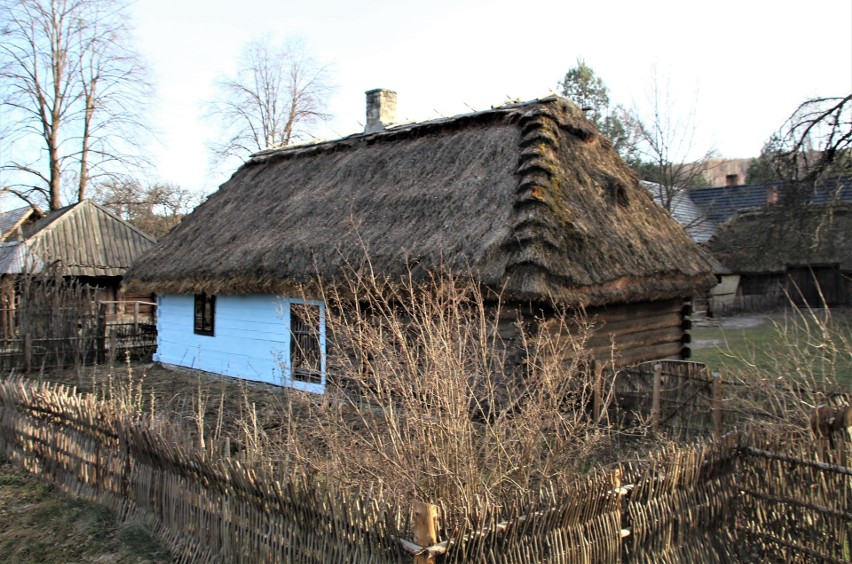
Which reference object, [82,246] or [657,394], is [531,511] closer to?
[657,394]

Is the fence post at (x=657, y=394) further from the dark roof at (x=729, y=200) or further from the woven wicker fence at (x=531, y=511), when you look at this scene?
the dark roof at (x=729, y=200)

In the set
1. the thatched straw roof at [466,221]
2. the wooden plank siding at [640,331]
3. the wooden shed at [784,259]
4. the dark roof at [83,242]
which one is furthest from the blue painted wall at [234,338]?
the wooden shed at [784,259]

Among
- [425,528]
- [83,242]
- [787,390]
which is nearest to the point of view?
[425,528]

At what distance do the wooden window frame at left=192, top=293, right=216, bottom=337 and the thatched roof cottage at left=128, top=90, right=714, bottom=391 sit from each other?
0.08 ft

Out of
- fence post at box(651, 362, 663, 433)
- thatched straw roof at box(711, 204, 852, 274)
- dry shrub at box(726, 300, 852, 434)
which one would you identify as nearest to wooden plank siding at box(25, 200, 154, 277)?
fence post at box(651, 362, 663, 433)

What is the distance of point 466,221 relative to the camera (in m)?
8.88

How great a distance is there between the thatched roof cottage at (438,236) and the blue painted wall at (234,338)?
0.04 m

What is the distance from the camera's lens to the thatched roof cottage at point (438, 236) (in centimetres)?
823

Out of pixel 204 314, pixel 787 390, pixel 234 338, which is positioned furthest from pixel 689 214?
pixel 787 390

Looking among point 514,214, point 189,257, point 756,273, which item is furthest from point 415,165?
point 756,273

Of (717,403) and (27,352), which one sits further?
(27,352)

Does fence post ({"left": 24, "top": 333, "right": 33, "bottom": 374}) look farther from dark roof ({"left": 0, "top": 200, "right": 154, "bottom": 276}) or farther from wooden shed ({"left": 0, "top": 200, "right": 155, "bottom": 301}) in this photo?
dark roof ({"left": 0, "top": 200, "right": 154, "bottom": 276})

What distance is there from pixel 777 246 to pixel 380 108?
17772 millimetres

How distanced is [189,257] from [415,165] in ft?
15.9
